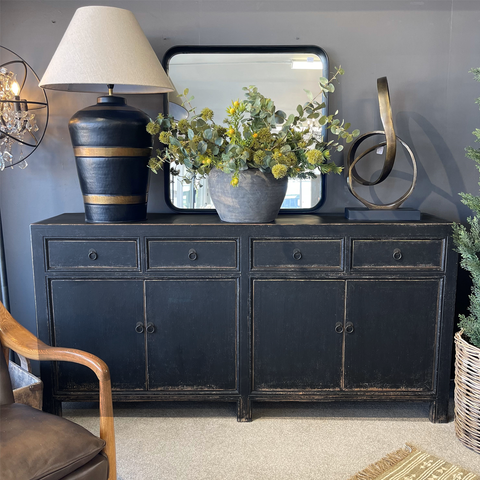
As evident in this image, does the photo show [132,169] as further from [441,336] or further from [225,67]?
[441,336]

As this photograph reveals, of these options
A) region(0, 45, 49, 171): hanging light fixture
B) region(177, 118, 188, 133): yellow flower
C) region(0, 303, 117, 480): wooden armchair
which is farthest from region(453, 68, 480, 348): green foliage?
region(0, 45, 49, 171): hanging light fixture

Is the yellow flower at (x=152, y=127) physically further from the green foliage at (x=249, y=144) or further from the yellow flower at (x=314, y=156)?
the yellow flower at (x=314, y=156)

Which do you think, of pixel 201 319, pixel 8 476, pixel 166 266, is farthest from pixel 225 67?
pixel 8 476

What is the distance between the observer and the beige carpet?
1834 millimetres

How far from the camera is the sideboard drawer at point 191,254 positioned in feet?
6.70

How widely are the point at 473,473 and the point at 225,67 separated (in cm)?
213

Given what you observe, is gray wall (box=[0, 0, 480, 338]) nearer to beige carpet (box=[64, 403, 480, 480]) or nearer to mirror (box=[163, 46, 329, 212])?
mirror (box=[163, 46, 329, 212])

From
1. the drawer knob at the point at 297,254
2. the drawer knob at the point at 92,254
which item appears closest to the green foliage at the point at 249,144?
the drawer knob at the point at 297,254

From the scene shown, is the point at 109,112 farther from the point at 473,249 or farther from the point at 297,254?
the point at 473,249

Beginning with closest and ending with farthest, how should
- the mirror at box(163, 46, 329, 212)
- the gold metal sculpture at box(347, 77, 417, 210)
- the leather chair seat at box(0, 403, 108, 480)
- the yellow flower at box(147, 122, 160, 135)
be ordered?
the leather chair seat at box(0, 403, 108, 480), the yellow flower at box(147, 122, 160, 135), the gold metal sculpture at box(347, 77, 417, 210), the mirror at box(163, 46, 329, 212)

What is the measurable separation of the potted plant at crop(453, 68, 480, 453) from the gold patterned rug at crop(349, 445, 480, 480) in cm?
21

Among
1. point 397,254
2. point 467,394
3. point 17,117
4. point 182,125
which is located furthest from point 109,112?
point 467,394

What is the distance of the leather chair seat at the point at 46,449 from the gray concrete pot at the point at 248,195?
107cm

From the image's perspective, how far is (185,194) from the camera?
7.98 feet
